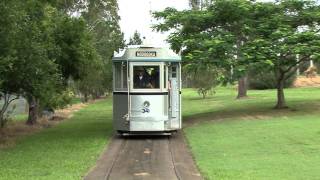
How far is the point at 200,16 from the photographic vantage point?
87.0 feet

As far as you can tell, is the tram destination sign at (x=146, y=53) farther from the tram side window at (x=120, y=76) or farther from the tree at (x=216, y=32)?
the tree at (x=216, y=32)

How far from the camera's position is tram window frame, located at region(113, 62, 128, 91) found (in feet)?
65.3

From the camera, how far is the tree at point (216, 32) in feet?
81.3

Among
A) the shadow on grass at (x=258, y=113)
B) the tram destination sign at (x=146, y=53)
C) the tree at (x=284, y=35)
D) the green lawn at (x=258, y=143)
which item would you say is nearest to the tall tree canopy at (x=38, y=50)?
the tram destination sign at (x=146, y=53)

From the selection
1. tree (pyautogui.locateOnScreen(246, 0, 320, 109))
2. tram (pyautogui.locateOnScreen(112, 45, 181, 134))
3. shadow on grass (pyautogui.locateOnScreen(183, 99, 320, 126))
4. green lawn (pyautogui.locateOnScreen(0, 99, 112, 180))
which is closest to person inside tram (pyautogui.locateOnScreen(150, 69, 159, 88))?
tram (pyautogui.locateOnScreen(112, 45, 181, 134))

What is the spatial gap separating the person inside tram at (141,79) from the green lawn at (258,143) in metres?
2.15

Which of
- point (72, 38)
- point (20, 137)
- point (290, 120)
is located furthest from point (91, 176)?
point (290, 120)

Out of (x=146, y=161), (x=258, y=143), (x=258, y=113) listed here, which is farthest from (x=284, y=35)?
(x=146, y=161)

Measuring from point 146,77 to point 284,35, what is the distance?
25.3 feet

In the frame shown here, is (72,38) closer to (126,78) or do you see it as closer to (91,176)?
(126,78)

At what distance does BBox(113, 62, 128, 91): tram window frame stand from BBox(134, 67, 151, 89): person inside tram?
0.36 metres

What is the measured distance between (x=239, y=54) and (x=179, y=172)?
44.3ft

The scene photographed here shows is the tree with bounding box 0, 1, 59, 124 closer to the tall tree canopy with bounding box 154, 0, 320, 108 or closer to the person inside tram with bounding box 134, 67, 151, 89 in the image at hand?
the person inside tram with bounding box 134, 67, 151, 89

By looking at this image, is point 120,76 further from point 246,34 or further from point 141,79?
point 246,34
